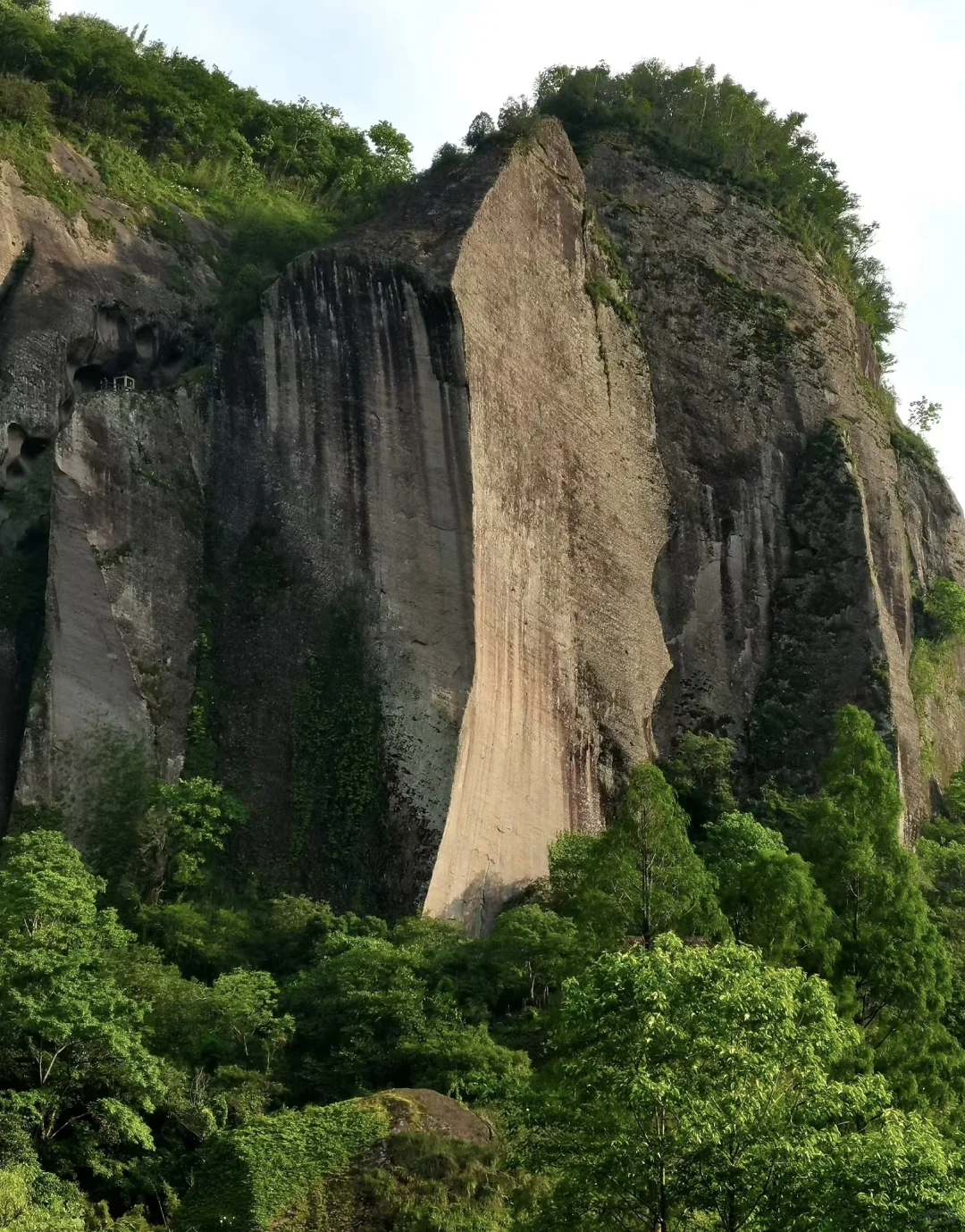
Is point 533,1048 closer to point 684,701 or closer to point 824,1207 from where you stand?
point 824,1207

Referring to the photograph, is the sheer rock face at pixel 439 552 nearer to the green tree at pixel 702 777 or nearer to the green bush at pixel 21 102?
the green tree at pixel 702 777

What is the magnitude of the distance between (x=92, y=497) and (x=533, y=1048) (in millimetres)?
12282

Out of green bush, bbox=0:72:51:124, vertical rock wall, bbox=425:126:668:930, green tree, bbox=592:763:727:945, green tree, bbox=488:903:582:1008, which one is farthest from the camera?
green bush, bbox=0:72:51:124

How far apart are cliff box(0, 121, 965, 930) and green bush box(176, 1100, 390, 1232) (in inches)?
305

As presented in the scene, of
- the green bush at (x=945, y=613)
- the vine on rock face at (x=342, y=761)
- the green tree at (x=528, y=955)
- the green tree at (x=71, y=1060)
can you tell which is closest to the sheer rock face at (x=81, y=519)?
the vine on rock face at (x=342, y=761)

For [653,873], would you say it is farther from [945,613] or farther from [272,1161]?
[945,613]

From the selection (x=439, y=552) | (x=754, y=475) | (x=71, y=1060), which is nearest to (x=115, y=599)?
(x=439, y=552)

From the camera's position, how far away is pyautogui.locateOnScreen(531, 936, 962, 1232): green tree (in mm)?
13742

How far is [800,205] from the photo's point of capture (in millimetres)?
44188

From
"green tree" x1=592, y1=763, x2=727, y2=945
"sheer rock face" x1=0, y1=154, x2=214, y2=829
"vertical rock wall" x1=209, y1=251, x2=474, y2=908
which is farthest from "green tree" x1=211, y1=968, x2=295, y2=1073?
"sheer rock face" x1=0, y1=154, x2=214, y2=829

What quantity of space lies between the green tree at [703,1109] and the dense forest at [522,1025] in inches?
1.0

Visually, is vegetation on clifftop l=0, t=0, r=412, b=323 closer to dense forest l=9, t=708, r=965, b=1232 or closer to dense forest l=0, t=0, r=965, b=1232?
dense forest l=0, t=0, r=965, b=1232

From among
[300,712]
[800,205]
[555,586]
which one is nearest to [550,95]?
[800,205]

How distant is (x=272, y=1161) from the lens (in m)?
18.0
